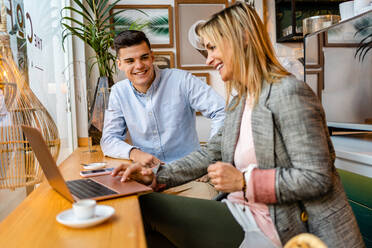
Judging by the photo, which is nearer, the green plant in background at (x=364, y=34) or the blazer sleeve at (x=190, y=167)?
the blazer sleeve at (x=190, y=167)

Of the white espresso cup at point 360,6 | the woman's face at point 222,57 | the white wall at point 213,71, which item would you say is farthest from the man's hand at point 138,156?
the white wall at point 213,71

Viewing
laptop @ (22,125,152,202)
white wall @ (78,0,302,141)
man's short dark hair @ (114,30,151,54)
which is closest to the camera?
laptop @ (22,125,152,202)

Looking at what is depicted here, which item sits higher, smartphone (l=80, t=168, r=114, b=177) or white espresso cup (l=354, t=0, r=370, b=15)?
white espresso cup (l=354, t=0, r=370, b=15)

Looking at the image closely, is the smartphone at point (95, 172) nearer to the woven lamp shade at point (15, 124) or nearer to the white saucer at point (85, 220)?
the woven lamp shade at point (15, 124)

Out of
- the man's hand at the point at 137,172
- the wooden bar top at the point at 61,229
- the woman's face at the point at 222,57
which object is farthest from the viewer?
the man's hand at the point at 137,172

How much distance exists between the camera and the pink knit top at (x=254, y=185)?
0.98 m

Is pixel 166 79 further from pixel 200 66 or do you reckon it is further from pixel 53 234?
pixel 53 234

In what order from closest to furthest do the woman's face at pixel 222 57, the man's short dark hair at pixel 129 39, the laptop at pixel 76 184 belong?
1. the laptop at pixel 76 184
2. the woman's face at pixel 222 57
3. the man's short dark hair at pixel 129 39

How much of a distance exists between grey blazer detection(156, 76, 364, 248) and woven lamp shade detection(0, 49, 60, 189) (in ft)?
2.91

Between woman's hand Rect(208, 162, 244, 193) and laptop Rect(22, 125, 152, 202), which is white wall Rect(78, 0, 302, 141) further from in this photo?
woman's hand Rect(208, 162, 244, 193)

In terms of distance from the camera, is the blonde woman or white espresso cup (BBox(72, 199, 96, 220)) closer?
white espresso cup (BBox(72, 199, 96, 220))

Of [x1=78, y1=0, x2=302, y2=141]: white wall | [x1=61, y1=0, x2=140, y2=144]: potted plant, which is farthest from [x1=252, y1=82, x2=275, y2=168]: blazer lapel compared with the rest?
[x1=78, y1=0, x2=302, y2=141]: white wall

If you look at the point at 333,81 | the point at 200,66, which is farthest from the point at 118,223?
the point at 200,66

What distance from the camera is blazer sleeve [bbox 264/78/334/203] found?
94 cm
